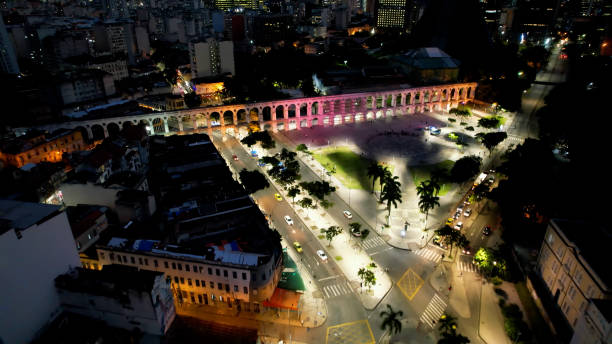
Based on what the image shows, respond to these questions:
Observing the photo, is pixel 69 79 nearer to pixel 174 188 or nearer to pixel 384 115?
pixel 174 188

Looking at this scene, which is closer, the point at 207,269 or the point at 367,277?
the point at 207,269

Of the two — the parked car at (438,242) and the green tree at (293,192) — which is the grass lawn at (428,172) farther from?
the green tree at (293,192)

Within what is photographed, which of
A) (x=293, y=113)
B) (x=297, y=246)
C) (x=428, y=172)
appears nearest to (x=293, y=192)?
(x=297, y=246)

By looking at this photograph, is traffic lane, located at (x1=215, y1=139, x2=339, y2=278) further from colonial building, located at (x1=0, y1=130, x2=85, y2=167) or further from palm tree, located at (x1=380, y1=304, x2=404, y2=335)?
colonial building, located at (x1=0, y1=130, x2=85, y2=167)

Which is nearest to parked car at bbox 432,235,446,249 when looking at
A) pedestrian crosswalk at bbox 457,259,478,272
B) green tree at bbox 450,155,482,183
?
pedestrian crosswalk at bbox 457,259,478,272

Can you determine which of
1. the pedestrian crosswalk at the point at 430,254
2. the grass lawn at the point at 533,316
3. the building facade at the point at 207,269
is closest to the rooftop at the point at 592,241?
the grass lawn at the point at 533,316

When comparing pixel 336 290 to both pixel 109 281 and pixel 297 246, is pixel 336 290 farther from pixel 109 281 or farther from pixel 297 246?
pixel 109 281

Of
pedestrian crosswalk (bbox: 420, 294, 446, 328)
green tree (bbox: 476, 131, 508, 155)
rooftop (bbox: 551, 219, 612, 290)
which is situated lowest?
pedestrian crosswalk (bbox: 420, 294, 446, 328)
